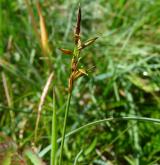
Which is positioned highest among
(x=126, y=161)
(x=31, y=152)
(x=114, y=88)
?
(x=31, y=152)

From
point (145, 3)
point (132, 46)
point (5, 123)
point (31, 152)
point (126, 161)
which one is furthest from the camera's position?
point (145, 3)

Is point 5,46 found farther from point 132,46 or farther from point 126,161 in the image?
point 126,161

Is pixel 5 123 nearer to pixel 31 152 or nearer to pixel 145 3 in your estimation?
pixel 31 152

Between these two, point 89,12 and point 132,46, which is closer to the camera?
point 132,46

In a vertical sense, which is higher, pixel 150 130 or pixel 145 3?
pixel 145 3

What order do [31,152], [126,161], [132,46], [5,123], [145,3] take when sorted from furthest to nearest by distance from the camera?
[145,3], [132,46], [5,123], [126,161], [31,152]

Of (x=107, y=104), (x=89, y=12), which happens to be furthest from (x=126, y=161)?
(x=89, y=12)

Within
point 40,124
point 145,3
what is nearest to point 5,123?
point 40,124
